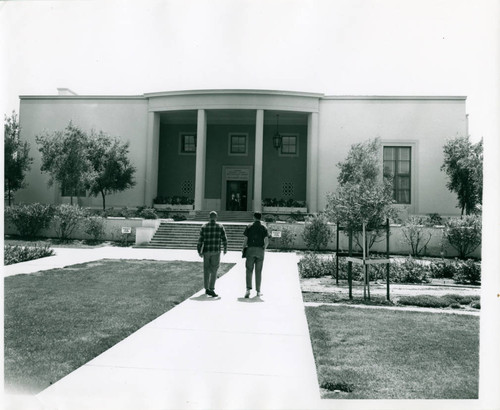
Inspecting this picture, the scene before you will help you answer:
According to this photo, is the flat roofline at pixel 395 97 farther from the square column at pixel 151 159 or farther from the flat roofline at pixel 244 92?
the square column at pixel 151 159

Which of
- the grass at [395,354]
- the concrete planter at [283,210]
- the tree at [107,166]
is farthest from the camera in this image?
the concrete planter at [283,210]

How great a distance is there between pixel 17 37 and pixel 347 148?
22360mm

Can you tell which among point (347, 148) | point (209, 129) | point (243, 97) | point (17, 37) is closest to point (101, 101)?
point (209, 129)

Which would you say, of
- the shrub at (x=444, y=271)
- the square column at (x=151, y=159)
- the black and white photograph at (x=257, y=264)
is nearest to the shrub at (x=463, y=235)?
the black and white photograph at (x=257, y=264)

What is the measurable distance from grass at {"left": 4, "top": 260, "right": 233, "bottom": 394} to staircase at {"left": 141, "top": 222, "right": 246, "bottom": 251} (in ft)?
25.3

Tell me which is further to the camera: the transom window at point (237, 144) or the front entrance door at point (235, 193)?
the transom window at point (237, 144)

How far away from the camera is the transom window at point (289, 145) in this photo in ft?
96.7

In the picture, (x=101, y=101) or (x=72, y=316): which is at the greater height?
(x=101, y=101)

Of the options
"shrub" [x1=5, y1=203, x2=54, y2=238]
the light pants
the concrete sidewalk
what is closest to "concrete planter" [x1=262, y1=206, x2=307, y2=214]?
"shrub" [x1=5, y1=203, x2=54, y2=238]

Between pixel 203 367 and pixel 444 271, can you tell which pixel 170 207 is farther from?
pixel 203 367

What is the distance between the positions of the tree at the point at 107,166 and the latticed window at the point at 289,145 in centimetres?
993

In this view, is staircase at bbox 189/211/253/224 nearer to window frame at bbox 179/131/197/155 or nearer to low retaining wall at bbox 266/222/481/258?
low retaining wall at bbox 266/222/481/258

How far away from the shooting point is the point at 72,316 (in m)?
6.42

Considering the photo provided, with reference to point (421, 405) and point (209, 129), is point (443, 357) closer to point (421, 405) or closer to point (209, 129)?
point (421, 405)
